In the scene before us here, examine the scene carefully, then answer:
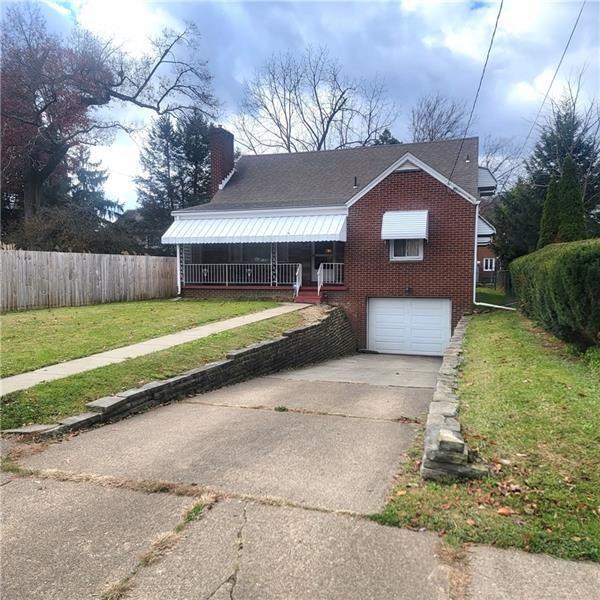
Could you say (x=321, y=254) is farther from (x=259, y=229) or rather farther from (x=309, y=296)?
(x=259, y=229)

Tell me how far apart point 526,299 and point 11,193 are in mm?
29702

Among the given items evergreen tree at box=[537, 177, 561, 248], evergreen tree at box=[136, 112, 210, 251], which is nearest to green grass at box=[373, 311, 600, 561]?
evergreen tree at box=[537, 177, 561, 248]

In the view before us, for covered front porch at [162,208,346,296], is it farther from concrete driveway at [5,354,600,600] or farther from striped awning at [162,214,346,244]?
concrete driveway at [5,354,600,600]

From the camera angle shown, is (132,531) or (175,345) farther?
(175,345)

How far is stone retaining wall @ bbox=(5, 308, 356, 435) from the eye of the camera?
5.68 meters

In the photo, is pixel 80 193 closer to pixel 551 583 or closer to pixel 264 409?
pixel 264 409

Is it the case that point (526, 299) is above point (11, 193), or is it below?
below

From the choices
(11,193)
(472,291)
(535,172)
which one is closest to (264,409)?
(472,291)

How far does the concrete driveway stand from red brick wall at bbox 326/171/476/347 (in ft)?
38.7

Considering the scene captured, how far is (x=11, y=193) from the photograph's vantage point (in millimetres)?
28984

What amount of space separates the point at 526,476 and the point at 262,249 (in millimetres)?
18010

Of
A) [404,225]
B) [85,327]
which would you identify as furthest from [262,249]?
[85,327]

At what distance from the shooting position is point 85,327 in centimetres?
1104

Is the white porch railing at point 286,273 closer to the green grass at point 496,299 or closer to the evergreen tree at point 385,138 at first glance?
the green grass at point 496,299
